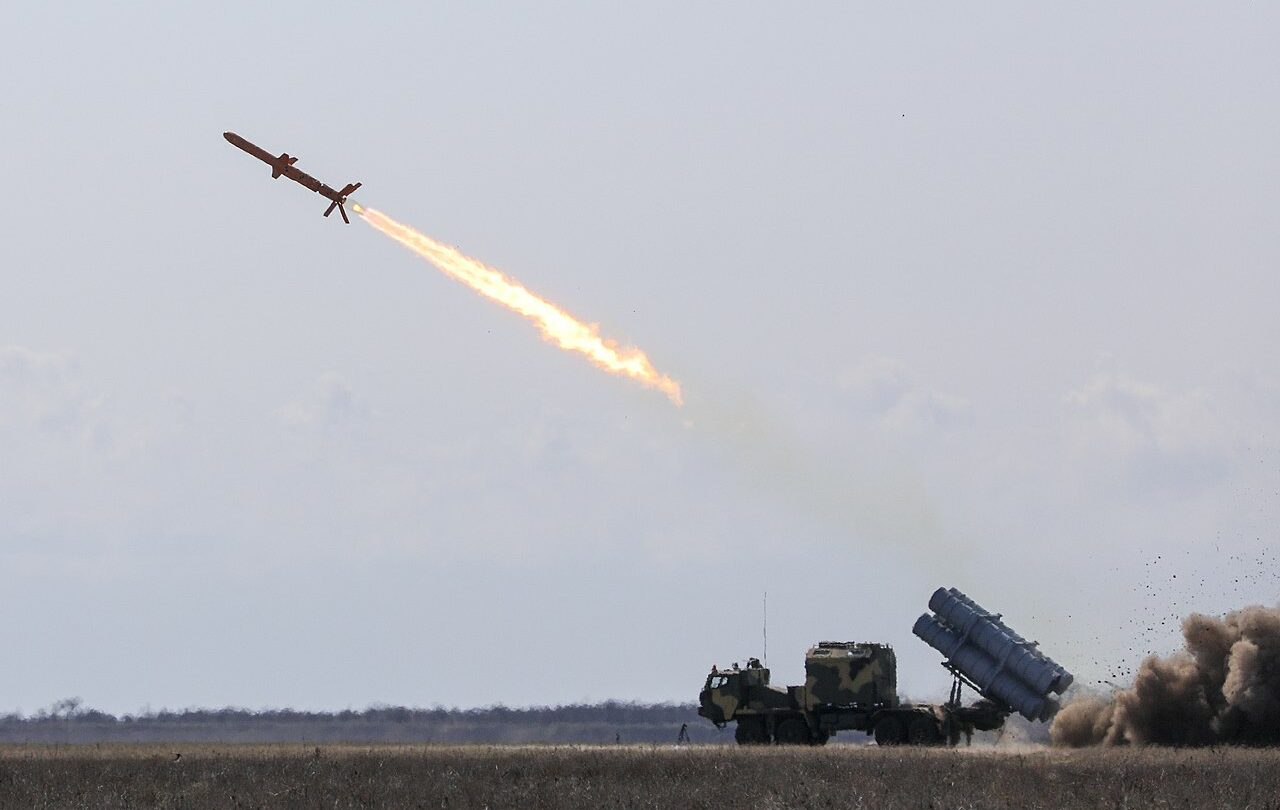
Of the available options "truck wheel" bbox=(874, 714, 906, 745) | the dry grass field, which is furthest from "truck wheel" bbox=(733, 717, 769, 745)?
the dry grass field

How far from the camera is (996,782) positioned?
38.4 meters

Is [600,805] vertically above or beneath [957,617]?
beneath

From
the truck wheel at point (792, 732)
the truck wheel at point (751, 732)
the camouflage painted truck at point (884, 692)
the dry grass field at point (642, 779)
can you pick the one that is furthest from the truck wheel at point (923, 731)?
the dry grass field at point (642, 779)

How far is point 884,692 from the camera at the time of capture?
54.6 meters

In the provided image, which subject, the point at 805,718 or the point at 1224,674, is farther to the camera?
the point at 805,718

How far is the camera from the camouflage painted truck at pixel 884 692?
5303 centimetres

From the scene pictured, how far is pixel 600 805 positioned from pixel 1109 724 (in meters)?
19.9

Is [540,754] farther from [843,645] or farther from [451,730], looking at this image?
[451,730]

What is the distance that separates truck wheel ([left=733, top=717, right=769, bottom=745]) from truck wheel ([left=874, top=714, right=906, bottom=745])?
3.12 m

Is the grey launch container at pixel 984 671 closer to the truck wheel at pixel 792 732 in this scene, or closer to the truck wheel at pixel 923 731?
the truck wheel at pixel 923 731

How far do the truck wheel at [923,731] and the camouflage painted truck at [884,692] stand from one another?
27mm

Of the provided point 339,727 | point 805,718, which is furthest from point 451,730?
point 805,718

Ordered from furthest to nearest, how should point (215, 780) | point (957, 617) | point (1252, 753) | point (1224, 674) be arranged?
point (957, 617) < point (1224, 674) < point (1252, 753) < point (215, 780)

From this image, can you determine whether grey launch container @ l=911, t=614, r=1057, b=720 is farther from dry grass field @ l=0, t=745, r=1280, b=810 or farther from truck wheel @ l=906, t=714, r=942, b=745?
dry grass field @ l=0, t=745, r=1280, b=810
